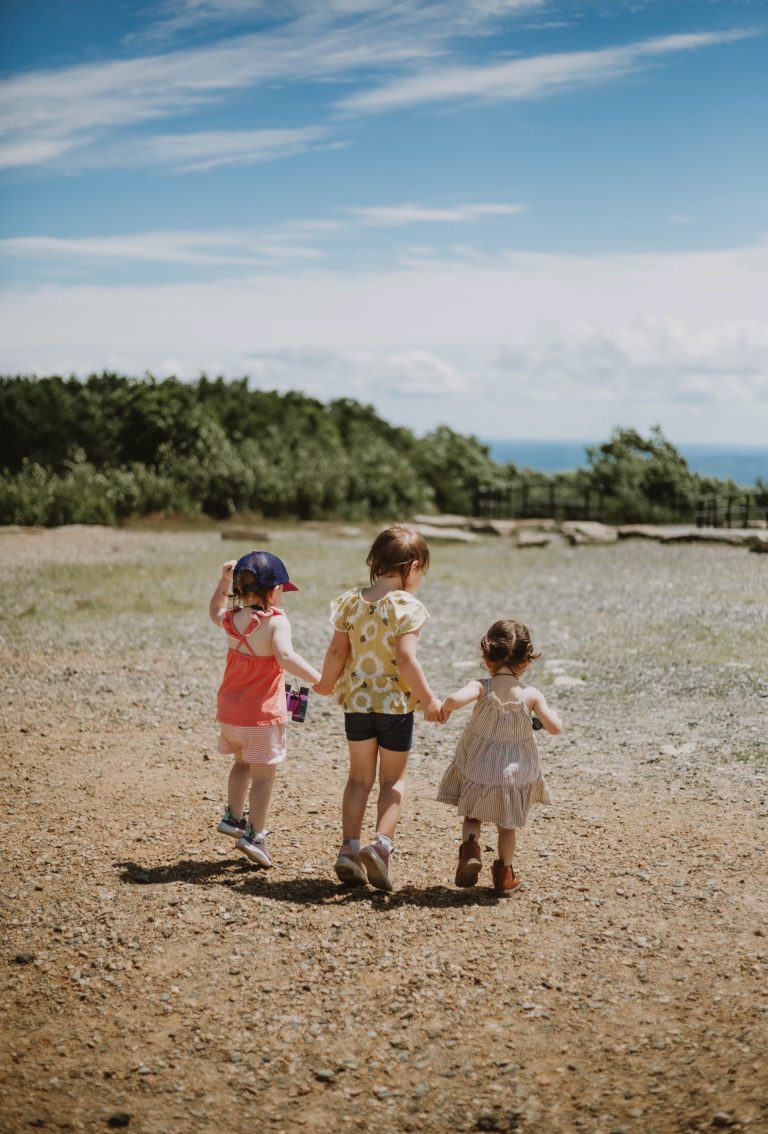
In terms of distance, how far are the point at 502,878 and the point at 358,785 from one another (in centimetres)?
84

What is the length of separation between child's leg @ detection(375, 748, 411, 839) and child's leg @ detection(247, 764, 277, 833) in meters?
0.58

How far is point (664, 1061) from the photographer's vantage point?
3.80 meters

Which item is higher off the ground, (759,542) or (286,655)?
(759,542)

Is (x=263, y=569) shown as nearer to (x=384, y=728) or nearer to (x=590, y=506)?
(x=384, y=728)

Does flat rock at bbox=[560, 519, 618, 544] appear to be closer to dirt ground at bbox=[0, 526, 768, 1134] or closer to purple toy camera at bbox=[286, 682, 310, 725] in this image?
dirt ground at bbox=[0, 526, 768, 1134]

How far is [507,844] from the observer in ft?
17.0

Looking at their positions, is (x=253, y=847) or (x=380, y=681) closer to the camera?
(x=380, y=681)

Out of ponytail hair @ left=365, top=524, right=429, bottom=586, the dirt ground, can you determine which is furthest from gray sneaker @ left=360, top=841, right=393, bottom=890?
ponytail hair @ left=365, top=524, right=429, bottom=586

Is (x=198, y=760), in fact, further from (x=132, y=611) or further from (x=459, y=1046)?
(x=132, y=611)

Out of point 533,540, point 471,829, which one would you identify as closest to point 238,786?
point 471,829

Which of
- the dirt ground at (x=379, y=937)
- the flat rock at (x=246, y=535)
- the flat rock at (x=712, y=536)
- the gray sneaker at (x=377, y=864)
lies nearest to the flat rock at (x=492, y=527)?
the flat rock at (x=712, y=536)

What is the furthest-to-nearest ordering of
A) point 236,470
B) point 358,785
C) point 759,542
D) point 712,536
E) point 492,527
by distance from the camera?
point 236,470
point 492,527
point 712,536
point 759,542
point 358,785

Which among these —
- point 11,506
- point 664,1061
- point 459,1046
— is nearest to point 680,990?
point 664,1061

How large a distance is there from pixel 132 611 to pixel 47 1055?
33.5 feet
